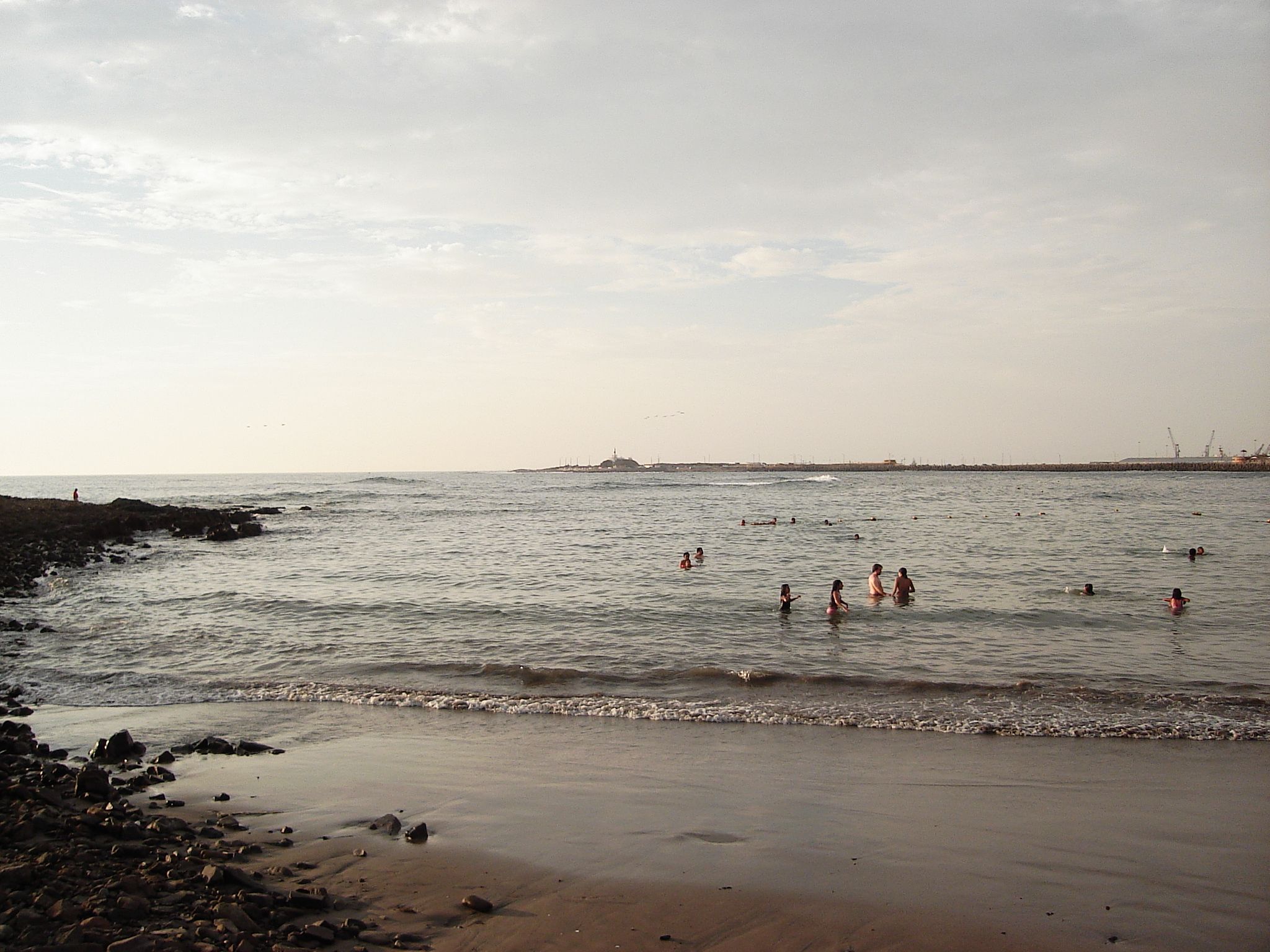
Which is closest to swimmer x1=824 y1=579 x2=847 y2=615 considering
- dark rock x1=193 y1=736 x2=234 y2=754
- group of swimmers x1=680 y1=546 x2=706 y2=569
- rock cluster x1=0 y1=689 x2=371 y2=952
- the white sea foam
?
the white sea foam

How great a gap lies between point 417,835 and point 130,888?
225cm

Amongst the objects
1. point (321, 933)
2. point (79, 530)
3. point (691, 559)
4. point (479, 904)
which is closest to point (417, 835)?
point (479, 904)

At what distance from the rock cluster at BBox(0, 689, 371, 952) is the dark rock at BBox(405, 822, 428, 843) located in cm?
124

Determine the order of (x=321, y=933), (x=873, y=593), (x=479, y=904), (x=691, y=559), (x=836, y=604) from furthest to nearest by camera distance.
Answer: (x=691, y=559)
(x=873, y=593)
(x=836, y=604)
(x=479, y=904)
(x=321, y=933)

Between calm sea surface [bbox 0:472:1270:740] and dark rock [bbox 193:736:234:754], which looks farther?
calm sea surface [bbox 0:472:1270:740]

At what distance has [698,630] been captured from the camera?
17.8 meters

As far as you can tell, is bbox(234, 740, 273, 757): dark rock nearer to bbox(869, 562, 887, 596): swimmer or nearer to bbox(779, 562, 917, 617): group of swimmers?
bbox(779, 562, 917, 617): group of swimmers

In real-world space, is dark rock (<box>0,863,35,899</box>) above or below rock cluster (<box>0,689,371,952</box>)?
above

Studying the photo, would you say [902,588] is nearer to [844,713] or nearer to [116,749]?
[844,713]

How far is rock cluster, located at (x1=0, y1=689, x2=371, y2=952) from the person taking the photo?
4957mm

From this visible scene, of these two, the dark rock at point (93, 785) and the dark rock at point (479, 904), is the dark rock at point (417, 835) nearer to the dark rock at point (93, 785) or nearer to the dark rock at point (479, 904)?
the dark rock at point (479, 904)

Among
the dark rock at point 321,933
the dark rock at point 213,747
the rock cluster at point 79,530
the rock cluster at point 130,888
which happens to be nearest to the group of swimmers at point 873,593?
the dark rock at point 213,747

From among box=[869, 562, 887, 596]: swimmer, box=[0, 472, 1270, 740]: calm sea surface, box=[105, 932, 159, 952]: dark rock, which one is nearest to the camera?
box=[105, 932, 159, 952]: dark rock

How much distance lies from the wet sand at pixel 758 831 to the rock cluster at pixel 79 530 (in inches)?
799
